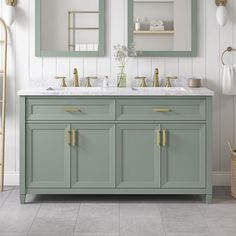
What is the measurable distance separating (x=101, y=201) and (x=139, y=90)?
91 cm

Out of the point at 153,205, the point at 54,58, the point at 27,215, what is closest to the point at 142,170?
the point at 153,205

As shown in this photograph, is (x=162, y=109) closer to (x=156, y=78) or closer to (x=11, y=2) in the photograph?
(x=156, y=78)

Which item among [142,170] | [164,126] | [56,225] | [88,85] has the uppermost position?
[88,85]

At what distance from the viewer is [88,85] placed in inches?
202

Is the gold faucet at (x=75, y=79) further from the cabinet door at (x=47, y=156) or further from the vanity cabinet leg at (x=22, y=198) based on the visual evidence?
the vanity cabinet leg at (x=22, y=198)

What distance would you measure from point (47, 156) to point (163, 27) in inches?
57.7

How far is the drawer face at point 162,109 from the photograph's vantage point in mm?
4594

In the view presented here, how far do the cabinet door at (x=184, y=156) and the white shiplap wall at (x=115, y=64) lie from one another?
664 mm

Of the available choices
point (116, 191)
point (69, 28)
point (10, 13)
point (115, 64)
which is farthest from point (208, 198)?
point (10, 13)

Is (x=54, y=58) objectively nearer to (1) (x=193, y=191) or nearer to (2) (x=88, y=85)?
(2) (x=88, y=85)

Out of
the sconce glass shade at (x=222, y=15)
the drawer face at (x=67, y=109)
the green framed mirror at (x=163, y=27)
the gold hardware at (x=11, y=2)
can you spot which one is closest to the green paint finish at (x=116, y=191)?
the drawer face at (x=67, y=109)

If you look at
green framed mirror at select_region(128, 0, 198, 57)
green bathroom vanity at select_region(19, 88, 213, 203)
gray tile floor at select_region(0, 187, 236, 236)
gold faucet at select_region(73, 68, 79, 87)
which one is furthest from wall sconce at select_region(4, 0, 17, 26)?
gray tile floor at select_region(0, 187, 236, 236)

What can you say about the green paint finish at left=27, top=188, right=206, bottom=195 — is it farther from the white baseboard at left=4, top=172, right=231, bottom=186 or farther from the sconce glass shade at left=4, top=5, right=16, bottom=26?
the sconce glass shade at left=4, top=5, right=16, bottom=26

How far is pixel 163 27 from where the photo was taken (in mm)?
5078
